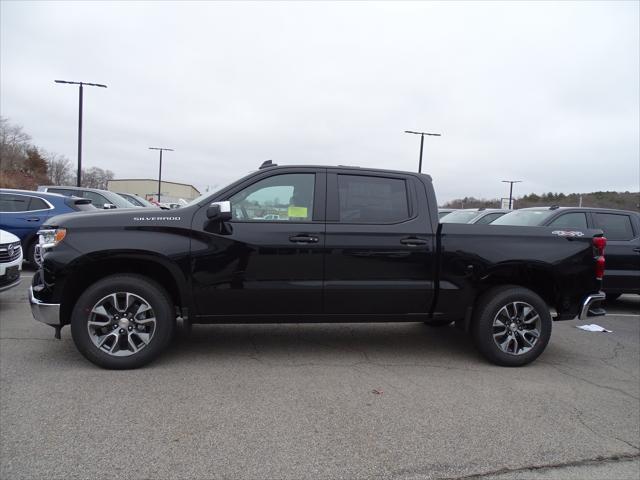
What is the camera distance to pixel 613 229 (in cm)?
768

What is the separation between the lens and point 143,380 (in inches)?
157

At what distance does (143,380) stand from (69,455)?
118cm

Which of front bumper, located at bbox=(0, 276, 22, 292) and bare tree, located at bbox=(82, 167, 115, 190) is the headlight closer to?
front bumper, located at bbox=(0, 276, 22, 292)

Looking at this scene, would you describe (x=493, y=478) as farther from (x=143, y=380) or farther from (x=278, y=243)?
(x=143, y=380)

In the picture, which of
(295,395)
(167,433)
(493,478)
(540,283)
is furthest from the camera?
(540,283)

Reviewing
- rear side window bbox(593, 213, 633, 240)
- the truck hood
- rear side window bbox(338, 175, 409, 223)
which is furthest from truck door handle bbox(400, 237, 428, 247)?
rear side window bbox(593, 213, 633, 240)

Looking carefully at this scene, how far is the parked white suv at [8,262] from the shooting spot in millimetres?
6039

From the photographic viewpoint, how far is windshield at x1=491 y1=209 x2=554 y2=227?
7.54 metres

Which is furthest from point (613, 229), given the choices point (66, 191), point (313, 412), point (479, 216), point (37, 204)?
point (66, 191)

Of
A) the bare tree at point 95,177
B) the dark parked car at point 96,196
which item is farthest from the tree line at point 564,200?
the dark parked car at point 96,196

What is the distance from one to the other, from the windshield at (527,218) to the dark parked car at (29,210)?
8657mm

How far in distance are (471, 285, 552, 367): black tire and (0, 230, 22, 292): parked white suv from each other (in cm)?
577

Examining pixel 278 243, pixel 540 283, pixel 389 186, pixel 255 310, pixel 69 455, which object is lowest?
pixel 69 455

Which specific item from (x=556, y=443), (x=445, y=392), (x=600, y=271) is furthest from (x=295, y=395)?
(x=600, y=271)
